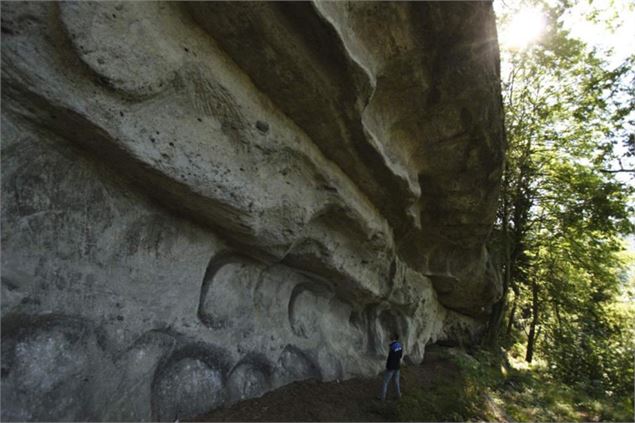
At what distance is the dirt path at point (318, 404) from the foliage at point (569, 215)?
8.08 metres

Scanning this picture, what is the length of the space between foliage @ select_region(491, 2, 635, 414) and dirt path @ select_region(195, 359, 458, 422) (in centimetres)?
808

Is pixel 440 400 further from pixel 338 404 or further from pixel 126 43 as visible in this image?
pixel 126 43

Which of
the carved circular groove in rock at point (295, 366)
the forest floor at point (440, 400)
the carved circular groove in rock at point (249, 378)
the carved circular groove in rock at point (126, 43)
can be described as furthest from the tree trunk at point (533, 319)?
the carved circular groove in rock at point (126, 43)

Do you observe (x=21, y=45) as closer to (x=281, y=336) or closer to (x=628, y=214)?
(x=281, y=336)

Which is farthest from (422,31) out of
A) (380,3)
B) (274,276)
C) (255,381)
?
(255,381)

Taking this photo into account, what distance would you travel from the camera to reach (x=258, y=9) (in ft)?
10.2

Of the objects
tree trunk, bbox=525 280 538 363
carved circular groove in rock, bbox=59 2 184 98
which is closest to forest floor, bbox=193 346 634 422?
carved circular groove in rock, bbox=59 2 184 98

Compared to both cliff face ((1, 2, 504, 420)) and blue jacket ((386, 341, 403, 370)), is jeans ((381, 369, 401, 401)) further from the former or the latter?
cliff face ((1, 2, 504, 420))

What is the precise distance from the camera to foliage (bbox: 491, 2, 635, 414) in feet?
36.1

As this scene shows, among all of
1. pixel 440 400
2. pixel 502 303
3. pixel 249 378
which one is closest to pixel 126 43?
pixel 249 378

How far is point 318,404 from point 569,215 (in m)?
11.5

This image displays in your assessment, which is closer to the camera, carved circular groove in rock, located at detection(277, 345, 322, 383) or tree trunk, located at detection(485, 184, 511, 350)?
carved circular groove in rock, located at detection(277, 345, 322, 383)

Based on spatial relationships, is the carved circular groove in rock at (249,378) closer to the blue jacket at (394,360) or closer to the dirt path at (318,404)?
the dirt path at (318,404)

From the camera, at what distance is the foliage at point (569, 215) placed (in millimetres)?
11016
